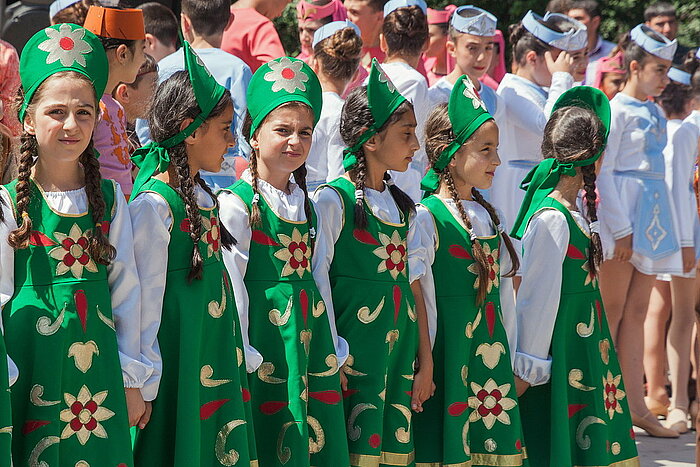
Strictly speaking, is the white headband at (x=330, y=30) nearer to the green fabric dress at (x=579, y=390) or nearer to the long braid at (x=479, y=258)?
the long braid at (x=479, y=258)

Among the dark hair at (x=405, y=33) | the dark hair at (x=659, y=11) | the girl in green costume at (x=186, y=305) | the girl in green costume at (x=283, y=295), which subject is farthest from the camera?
the dark hair at (x=659, y=11)

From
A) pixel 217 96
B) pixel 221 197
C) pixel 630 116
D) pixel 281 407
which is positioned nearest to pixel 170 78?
pixel 217 96

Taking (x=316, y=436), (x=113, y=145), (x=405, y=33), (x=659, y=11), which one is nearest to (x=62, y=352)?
(x=316, y=436)

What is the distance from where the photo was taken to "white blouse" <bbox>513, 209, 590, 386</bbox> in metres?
4.96

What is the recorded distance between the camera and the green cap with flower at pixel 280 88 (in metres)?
4.31

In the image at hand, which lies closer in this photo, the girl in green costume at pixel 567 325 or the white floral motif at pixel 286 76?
the white floral motif at pixel 286 76

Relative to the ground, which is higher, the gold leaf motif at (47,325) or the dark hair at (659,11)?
the dark hair at (659,11)

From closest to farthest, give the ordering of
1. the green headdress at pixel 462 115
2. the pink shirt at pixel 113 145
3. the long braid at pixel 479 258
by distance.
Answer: the pink shirt at pixel 113 145
the long braid at pixel 479 258
the green headdress at pixel 462 115

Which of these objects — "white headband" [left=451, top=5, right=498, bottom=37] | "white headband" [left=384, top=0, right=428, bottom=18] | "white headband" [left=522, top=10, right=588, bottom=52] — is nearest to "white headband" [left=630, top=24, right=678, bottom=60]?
"white headband" [left=522, top=10, right=588, bottom=52]

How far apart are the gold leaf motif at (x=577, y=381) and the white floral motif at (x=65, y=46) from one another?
2.55 meters

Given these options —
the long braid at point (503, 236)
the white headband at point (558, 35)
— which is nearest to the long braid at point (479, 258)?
the long braid at point (503, 236)

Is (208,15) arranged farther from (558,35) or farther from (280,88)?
(558,35)

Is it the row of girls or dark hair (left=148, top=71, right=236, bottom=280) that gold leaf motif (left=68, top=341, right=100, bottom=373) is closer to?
the row of girls

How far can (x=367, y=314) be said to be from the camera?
4469mm
